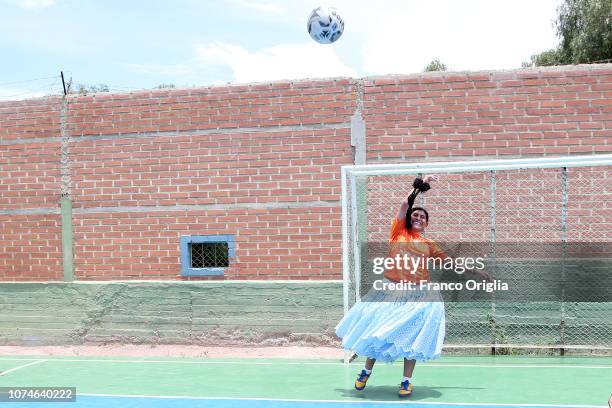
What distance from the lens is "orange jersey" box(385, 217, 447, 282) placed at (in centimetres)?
786

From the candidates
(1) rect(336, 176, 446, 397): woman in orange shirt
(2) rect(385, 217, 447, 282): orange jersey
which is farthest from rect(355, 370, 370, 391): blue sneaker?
(2) rect(385, 217, 447, 282): orange jersey

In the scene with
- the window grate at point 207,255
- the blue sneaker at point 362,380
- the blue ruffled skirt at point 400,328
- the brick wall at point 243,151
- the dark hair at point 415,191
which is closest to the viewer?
the blue ruffled skirt at point 400,328

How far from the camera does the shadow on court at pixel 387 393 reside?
26.4 feet

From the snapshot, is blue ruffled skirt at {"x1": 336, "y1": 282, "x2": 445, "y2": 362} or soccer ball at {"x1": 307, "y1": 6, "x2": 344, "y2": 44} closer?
blue ruffled skirt at {"x1": 336, "y1": 282, "x2": 445, "y2": 362}

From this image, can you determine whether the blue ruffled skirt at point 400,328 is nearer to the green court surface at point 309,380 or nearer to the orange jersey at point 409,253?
the orange jersey at point 409,253

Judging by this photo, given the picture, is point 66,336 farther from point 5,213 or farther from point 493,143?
point 493,143

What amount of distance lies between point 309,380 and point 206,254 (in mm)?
3520

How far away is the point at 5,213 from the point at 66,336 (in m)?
2.44

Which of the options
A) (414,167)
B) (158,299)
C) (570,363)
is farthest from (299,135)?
(570,363)

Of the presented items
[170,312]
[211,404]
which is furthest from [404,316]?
[170,312]

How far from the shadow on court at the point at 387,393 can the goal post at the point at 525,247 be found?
1796 mm

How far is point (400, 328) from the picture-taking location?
767 centimetres

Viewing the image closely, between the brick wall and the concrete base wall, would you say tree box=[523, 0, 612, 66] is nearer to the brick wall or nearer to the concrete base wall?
the brick wall

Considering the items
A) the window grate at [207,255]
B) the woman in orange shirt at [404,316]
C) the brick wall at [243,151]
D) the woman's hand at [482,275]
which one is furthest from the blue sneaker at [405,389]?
the window grate at [207,255]
